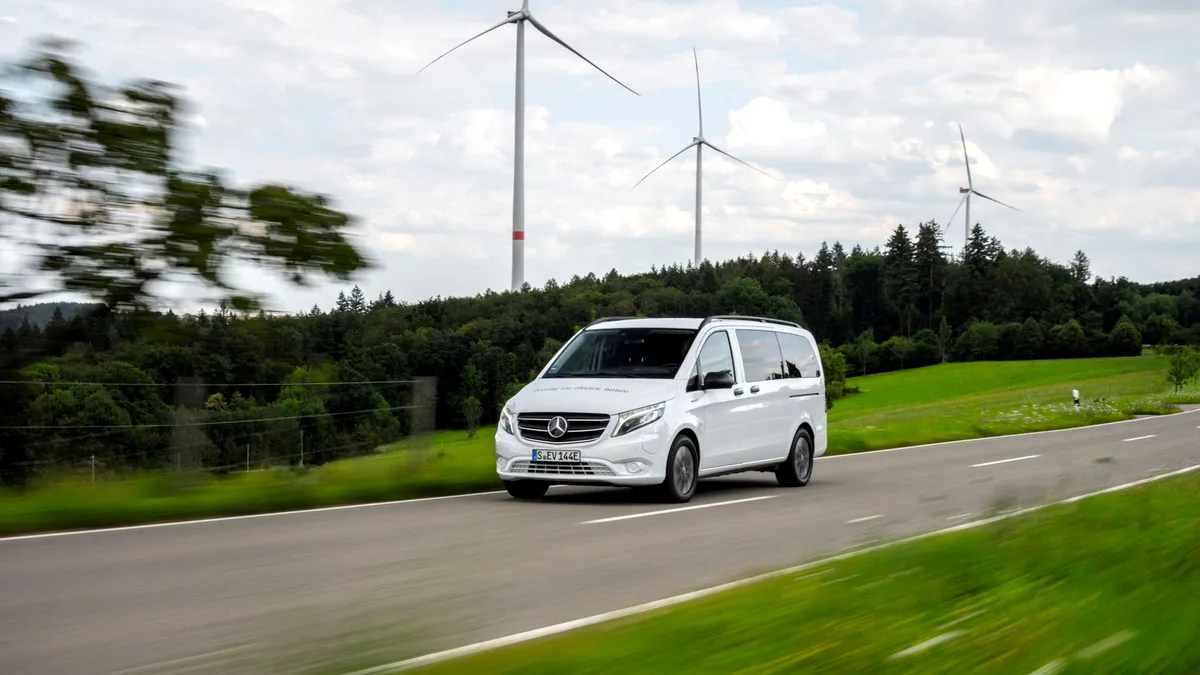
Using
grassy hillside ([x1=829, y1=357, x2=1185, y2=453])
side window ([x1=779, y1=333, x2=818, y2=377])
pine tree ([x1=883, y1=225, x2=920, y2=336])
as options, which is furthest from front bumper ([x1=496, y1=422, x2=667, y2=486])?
pine tree ([x1=883, y1=225, x2=920, y2=336])

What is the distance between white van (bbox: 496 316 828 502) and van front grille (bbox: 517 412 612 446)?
1cm

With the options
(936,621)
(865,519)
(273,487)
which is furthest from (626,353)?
(936,621)

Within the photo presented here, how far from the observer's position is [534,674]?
4.36 m

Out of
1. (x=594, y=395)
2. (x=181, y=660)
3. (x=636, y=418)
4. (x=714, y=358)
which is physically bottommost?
(x=181, y=660)

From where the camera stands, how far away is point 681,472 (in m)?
14.3

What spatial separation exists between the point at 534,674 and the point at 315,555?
18.7 feet

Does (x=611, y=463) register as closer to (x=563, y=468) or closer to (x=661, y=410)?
(x=563, y=468)

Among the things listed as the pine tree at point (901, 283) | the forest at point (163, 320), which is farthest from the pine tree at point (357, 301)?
the pine tree at point (901, 283)

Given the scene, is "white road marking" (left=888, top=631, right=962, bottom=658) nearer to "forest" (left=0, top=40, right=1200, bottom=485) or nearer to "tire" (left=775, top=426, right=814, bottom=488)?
"forest" (left=0, top=40, right=1200, bottom=485)

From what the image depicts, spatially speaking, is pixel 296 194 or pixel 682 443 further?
pixel 682 443

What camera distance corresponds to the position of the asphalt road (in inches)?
242

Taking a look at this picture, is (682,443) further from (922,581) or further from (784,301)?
(784,301)

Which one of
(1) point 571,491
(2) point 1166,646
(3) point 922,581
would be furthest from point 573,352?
(2) point 1166,646

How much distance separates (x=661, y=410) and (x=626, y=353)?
143 centimetres
